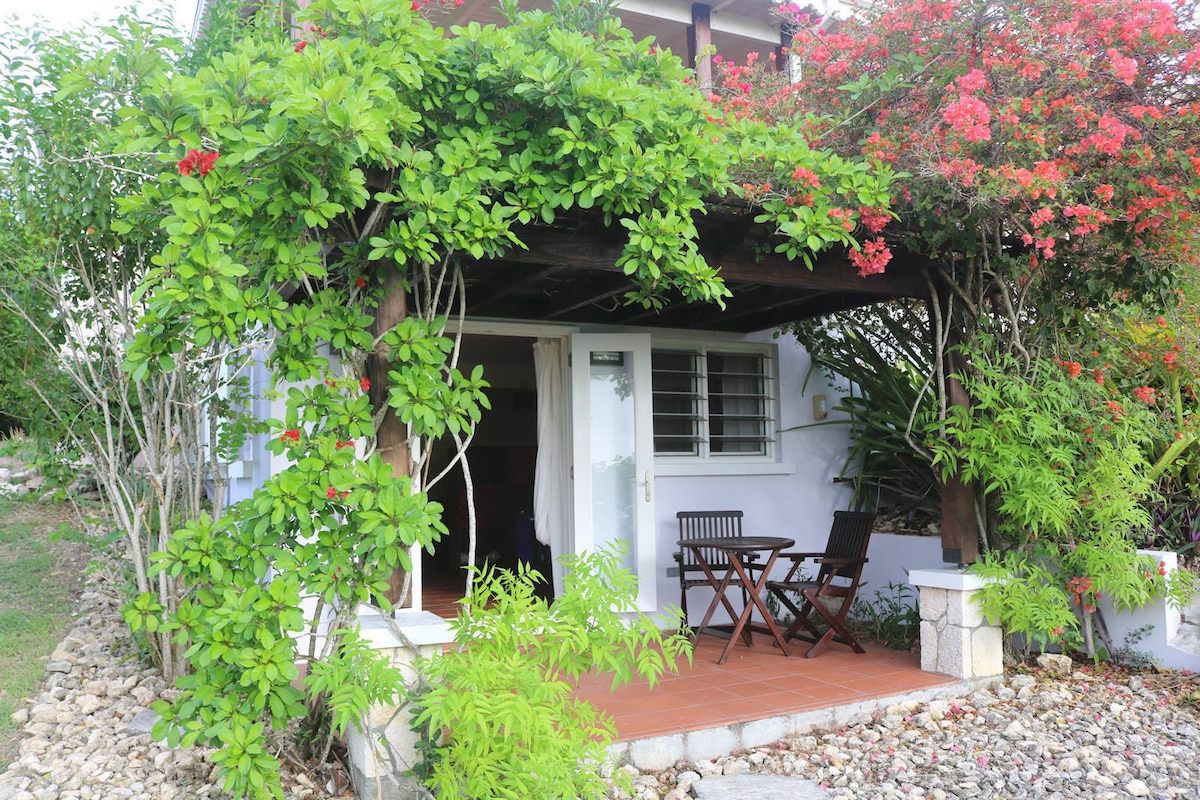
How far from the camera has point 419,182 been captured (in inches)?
114

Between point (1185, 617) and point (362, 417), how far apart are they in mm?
4551

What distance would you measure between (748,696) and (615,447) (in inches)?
80.0

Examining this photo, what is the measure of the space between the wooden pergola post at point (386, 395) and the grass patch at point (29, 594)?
1976 millimetres

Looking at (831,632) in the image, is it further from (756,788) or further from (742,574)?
(756,788)

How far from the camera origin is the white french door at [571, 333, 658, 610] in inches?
224

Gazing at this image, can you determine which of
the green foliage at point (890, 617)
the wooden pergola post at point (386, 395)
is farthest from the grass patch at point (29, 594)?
the green foliage at point (890, 617)

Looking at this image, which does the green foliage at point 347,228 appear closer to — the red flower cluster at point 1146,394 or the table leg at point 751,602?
the table leg at point 751,602

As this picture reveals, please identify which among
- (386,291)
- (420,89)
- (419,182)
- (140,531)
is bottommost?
(140,531)

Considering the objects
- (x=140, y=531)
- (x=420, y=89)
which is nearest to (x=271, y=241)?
(x=420, y=89)

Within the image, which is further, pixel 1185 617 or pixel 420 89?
pixel 1185 617

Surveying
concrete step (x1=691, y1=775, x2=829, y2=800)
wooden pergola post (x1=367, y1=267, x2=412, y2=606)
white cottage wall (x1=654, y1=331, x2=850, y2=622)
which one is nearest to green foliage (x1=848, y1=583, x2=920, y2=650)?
white cottage wall (x1=654, y1=331, x2=850, y2=622)

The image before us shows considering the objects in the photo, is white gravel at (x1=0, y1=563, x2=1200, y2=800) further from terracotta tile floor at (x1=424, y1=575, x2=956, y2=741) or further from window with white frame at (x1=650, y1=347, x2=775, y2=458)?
window with white frame at (x1=650, y1=347, x2=775, y2=458)

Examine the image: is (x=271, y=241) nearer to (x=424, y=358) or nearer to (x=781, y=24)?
(x=424, y=358)

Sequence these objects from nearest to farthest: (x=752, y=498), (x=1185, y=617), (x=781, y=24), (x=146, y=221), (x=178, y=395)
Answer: (x=146, y=221) < (x=178, y=395) < (x=1185, y=617) < (x=752, y=498) < (x=781, y=24)
